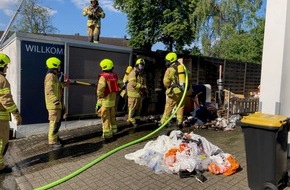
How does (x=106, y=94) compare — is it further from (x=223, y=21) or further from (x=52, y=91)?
(x=223, y=21)

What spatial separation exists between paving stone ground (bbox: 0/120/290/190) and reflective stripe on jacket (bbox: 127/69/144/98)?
1.34 m

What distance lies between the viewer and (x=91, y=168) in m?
5.06

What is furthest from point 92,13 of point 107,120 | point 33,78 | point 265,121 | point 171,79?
point 265,121

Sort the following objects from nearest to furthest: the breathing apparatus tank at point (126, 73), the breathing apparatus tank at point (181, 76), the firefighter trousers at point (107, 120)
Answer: the firefighter trousers at point (107, 120) → the breathing apparatus tank at point (181, 76) → the breathing apparatus tank at point (126, 73)

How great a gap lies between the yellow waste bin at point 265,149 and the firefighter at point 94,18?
6.28 metres

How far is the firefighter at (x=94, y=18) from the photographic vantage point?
30.1 ft

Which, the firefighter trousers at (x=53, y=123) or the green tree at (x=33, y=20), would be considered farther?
the green tree at (x=33, y=20)

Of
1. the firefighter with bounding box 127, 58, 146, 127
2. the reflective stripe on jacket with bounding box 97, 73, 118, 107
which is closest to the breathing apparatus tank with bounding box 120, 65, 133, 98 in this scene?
the firefighter with bounding box 127, 58, 146, 127

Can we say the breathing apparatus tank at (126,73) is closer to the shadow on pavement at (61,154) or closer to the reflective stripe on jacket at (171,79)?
the reflective stripe on jacket at (171,79)

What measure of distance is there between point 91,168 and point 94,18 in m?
5.58

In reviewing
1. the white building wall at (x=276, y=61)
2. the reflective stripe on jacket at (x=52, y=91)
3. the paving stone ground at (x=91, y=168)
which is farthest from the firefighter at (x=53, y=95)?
the white building wall at (x=276, y=61)

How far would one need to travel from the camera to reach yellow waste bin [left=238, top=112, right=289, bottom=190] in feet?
12.8

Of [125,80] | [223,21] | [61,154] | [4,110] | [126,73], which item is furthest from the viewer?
[223,21]

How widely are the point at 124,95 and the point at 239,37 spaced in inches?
673
